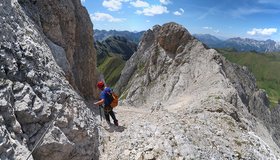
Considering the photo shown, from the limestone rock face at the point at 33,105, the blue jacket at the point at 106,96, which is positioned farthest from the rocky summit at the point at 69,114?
the blue jacket at the point at 106,96

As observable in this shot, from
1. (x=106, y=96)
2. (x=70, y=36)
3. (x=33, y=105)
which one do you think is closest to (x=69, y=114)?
(x=33, y=105)

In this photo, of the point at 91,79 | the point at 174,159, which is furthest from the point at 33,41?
the point at 91,79

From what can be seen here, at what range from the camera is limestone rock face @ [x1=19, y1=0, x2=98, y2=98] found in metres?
19.8

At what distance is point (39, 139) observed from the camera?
1191cm

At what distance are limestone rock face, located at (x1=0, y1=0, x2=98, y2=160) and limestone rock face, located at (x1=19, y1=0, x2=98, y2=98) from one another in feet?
14.5

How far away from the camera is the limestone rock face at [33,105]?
1098 cm

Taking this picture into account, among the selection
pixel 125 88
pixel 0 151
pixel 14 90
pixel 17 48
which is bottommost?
pixel 125 88

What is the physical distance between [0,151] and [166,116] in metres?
11.4

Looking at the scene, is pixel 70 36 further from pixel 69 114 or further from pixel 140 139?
pixel 69 114

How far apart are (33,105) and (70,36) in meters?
12.9

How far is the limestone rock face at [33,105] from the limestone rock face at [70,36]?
14.5ft

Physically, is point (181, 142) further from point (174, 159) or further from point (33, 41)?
point (33, 41)

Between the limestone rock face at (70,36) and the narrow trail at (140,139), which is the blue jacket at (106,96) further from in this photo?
the limestone rock face at (70,36)

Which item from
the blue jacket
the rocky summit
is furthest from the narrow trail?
the blue jacket
